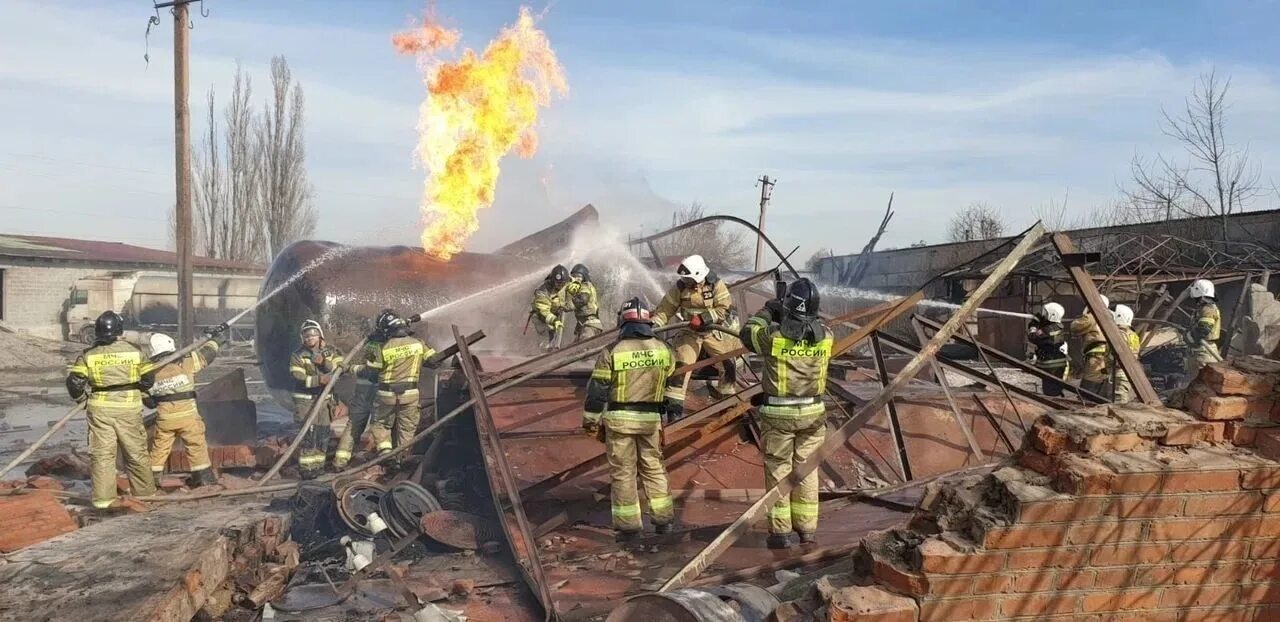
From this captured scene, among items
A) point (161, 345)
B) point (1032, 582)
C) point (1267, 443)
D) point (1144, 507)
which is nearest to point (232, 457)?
point (161, 345)

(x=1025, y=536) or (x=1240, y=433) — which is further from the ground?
(x=1240, y=433)

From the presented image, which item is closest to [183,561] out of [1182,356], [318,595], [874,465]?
[318,595]

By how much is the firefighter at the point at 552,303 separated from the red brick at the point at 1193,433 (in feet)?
25.9

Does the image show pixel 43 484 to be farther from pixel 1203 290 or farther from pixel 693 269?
pixel 1203 290

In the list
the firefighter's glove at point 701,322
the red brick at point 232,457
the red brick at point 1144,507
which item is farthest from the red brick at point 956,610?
the red brick at point 232,457

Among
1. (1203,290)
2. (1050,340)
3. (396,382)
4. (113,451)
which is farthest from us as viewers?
(1203,290)

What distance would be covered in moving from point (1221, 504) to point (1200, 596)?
0.38 m

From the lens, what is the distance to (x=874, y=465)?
661 centimetres

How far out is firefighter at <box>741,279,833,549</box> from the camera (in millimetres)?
5004

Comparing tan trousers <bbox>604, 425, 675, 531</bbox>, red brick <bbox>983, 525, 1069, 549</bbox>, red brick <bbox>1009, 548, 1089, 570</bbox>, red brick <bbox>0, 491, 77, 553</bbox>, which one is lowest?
red brick <bbox>0, 491, 77, 553</bbox>

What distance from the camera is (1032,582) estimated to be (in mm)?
3090

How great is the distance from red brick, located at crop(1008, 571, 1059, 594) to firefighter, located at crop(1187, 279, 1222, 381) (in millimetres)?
Result: 8339

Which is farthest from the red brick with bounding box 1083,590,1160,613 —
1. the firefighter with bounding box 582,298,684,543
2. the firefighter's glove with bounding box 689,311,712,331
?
the firefighter's glove with bounding box 689,311,712,331

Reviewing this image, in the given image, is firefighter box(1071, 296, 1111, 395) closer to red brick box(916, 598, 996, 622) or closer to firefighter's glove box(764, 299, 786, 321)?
firefighter's glove box(764, 299, 786, 321)
